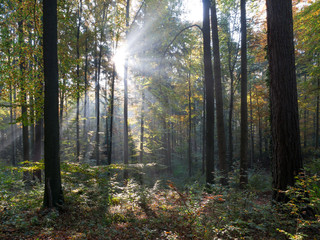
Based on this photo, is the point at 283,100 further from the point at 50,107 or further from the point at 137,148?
the point at 137,148

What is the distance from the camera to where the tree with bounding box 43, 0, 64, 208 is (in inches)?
205

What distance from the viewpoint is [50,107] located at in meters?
5.22

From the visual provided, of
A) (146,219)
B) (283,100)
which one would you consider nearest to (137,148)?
(146,219)

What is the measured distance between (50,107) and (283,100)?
6.14 meters

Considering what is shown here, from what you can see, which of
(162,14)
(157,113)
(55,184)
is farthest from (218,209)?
(162,14)

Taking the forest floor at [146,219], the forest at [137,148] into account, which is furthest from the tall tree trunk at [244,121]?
the forest floor at [146,219]

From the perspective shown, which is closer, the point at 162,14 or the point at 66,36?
the point at 162,14

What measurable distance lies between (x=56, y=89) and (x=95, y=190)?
4.08 metres

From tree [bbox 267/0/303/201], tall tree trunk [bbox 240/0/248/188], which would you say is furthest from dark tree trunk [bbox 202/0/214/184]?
tree [bbox 267/0/303/201]

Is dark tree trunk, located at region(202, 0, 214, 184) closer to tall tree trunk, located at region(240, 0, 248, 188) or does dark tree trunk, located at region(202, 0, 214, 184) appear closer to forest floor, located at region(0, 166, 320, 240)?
forest floor, located at region(0, 166, 320, 240)

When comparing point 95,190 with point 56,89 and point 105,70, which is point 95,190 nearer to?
point 56,89

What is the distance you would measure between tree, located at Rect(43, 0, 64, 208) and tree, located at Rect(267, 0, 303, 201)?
5.86 m

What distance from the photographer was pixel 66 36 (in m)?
13.3

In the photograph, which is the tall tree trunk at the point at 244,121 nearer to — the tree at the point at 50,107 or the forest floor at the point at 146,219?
the forest floor at the point at 146,219
